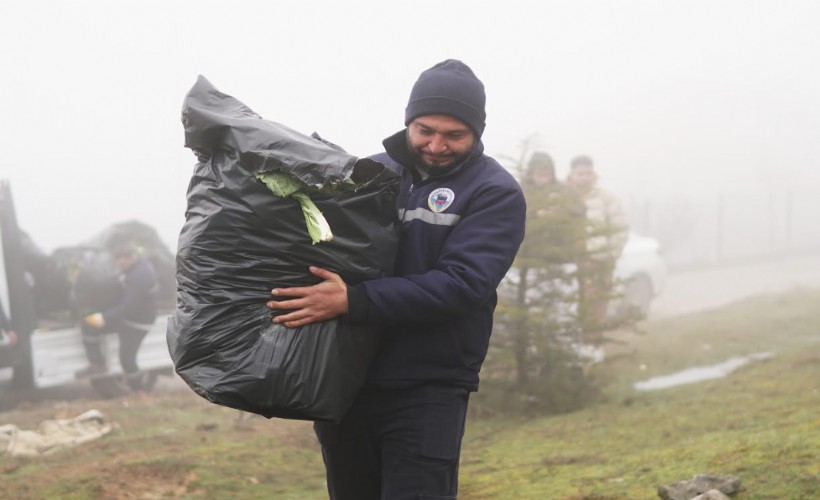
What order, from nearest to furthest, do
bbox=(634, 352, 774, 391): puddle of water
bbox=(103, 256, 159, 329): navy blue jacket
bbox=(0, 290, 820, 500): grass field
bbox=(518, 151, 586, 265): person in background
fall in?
1. bbox=(0, 290, 820, 500): grass field
2. bbox=(518, 151, 586, 265): person in background
3. bbox=(634, 352, 774, 391): puddle of water
4. bbox=(103, 256, 159, 329): navy blue jacket

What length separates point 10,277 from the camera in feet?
26.7

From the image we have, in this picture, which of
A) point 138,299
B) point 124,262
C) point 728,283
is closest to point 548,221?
point 138,299

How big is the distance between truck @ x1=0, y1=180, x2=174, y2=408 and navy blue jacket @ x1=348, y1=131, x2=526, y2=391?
6.27 metres

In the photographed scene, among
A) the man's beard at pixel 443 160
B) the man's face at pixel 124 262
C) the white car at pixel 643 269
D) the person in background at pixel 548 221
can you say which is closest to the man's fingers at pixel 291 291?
the man's beard at pixel 443 160

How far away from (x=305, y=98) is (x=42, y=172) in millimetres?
4065

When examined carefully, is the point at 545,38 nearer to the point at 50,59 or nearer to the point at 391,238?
the point at 50,59

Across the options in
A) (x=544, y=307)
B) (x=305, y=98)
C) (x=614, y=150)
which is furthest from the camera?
(x=614, y=150)

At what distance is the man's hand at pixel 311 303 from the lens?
2.60 m

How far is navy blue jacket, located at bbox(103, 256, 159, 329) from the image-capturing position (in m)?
8.90

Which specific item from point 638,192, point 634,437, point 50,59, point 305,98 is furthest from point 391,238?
point 638,192

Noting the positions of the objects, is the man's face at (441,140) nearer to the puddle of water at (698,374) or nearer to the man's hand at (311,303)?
the man's hand at (311,303)

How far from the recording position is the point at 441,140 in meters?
2.78

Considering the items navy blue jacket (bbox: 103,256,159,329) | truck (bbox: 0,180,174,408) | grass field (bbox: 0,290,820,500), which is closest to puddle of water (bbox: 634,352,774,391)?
grass field (bbox: 0,290,820,500)

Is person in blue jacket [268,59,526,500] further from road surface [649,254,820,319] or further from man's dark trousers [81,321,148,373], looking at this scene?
road surface [649,254,820,319]
